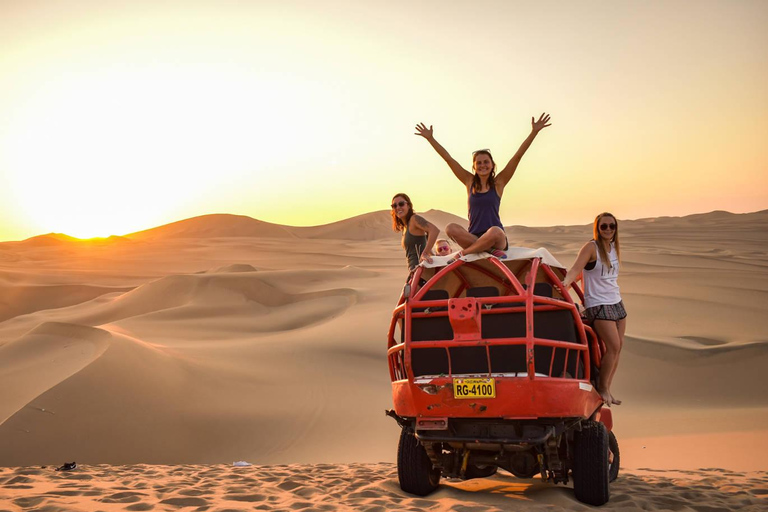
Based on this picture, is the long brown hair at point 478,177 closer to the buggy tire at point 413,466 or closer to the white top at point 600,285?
the white top at point 600,285

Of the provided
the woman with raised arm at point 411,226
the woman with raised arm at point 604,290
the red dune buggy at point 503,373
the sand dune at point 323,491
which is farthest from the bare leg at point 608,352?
the woman with raised arm at point 411,226

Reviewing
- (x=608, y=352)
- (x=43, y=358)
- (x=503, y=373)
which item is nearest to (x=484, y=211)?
(x=503, y=373)

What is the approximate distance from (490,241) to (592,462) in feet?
6.46

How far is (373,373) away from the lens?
14281 millimetres

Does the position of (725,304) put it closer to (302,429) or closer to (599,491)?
(302,429)

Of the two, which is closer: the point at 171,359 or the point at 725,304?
the point at 171,359

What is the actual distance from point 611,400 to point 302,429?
617 centimetres

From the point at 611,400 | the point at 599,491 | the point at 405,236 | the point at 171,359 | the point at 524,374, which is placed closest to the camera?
the point at 524,374

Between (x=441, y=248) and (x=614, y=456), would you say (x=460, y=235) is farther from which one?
Answer: (x=614, y=456)

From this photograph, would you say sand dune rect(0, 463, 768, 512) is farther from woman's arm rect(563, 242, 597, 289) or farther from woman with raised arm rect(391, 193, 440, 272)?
woman with raised arm rect(391, 193, 440, 272)

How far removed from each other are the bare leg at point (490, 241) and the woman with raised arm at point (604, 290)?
0.89 metres

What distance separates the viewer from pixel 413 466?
619 centimetres

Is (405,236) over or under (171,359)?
over

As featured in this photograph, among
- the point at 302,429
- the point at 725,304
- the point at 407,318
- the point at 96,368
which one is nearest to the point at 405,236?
the point at 407,318
